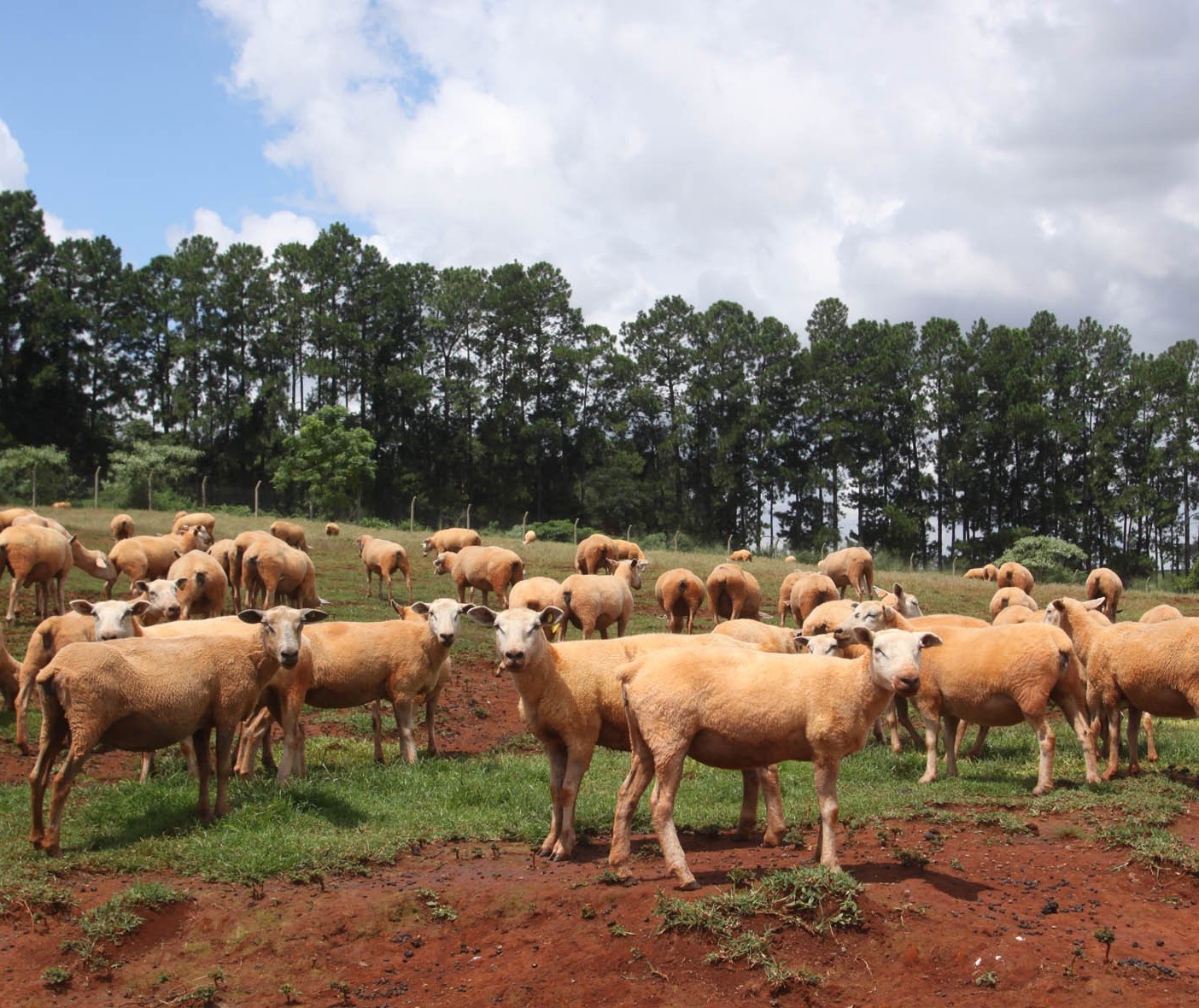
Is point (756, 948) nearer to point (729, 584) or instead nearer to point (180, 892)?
point (180, 892)

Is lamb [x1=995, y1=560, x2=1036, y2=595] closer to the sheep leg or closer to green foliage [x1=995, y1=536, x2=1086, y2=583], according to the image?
green foliage [x1=995, y1=536, x2=1086, y2=583]

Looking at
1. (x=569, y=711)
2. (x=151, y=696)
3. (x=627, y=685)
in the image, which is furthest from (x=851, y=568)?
(x=151, y=696)

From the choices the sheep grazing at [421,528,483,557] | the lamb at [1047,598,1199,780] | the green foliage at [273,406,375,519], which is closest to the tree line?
the green foliage at [273,406,375,519]

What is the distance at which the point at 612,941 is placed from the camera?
285 inches

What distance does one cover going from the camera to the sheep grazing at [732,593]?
79.5 feet

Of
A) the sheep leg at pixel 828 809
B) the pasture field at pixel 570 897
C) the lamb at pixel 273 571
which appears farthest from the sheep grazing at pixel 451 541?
Result: the sheep leg at pixel 828 809

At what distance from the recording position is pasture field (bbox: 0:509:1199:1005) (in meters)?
6.85

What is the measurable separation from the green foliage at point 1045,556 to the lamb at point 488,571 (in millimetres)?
33857

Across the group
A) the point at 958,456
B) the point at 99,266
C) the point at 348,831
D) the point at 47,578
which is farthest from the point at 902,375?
the point at 348,831

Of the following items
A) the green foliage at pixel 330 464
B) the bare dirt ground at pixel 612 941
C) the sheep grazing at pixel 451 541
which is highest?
the green foliage at pixel 330 464

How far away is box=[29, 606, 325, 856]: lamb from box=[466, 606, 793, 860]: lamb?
110 inches

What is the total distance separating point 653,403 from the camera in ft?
267

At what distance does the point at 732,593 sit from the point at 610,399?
58.7m

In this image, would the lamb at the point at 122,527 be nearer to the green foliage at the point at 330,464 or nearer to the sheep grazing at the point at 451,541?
the sheep grazing at the point at 451,541
